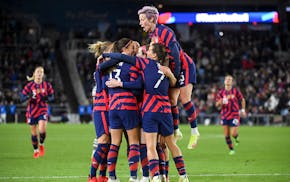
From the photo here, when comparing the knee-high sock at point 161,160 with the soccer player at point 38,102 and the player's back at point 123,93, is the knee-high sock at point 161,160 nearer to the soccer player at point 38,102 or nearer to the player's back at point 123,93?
the player's back at point 123,93

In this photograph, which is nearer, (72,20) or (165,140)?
(165,140)

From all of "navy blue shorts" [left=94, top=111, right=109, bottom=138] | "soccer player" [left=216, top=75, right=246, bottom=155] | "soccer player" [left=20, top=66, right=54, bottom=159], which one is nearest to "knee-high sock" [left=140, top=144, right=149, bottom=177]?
"navy blue shorts" [left=94, top=111, right=109, bottom=138]

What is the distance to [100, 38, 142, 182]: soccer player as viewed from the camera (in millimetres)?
12094

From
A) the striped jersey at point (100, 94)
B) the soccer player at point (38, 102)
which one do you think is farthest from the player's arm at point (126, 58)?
the soccer player at point (38, 102)

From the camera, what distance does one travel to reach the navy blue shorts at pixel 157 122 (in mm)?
11906

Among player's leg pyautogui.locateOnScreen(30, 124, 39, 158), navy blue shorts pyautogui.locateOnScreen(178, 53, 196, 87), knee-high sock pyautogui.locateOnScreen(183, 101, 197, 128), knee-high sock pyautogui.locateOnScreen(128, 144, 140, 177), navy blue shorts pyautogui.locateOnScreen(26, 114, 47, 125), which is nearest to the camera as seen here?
knee-high sock pyautogui.locateOnScreen(128, 144, 140, 177)

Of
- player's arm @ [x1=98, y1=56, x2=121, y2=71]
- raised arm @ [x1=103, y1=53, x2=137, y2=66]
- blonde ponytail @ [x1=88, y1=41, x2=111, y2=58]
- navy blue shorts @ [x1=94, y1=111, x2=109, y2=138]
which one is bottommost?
navy blue shorts @ [x1=94, y1=111, x2=109, y2=138]

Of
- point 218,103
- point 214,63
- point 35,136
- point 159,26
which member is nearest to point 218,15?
point 218,103

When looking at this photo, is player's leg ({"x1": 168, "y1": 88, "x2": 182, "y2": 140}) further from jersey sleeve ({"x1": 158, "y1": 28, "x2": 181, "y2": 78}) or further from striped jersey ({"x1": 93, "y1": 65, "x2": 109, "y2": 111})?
striped jersey ({"x1": 93, "y1": 65, "x2": 109, "y2": 111})

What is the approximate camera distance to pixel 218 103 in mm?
23234

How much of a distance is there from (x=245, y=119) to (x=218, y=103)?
65.9ft

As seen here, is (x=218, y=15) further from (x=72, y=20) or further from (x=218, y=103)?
(x=72, y=20)

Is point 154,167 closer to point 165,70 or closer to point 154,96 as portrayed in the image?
point 154,96

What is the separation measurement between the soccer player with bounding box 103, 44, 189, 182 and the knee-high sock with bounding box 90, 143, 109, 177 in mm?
1001
